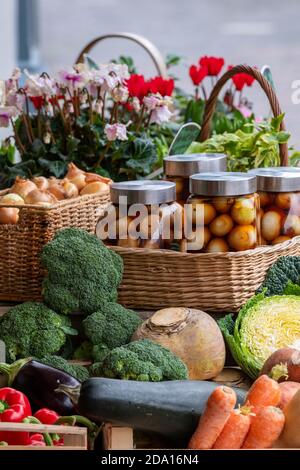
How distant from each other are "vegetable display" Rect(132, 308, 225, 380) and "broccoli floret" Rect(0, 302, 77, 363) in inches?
8.8

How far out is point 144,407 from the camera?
1.77 m

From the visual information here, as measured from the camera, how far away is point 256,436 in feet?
5.38

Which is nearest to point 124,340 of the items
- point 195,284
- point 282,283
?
point 195,284

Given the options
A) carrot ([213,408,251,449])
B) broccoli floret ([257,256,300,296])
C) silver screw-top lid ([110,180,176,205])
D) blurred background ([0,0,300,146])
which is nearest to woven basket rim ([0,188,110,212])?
silver screw-top lid ([110,180,176,205])

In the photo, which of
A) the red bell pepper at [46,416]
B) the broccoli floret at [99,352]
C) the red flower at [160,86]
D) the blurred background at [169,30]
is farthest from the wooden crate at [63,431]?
the blurred background at [169,30]

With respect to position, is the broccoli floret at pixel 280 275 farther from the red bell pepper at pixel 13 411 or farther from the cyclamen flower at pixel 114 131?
the cyclamen flower at pixel 114 131

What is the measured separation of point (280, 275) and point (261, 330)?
23 cm

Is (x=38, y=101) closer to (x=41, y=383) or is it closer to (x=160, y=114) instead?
(x=160, y=114)

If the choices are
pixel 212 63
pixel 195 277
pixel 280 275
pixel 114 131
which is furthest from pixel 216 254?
pixel 212 63

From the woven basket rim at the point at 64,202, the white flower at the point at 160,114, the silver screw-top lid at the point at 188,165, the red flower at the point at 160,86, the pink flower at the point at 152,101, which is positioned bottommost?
the woven basket rim at the point at 64,202

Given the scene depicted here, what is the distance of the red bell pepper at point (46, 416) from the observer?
187 cm

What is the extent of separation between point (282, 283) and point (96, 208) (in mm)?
717

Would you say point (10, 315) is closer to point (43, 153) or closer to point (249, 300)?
point (249, 300)

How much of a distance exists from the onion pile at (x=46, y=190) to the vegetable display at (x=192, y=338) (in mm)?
583
